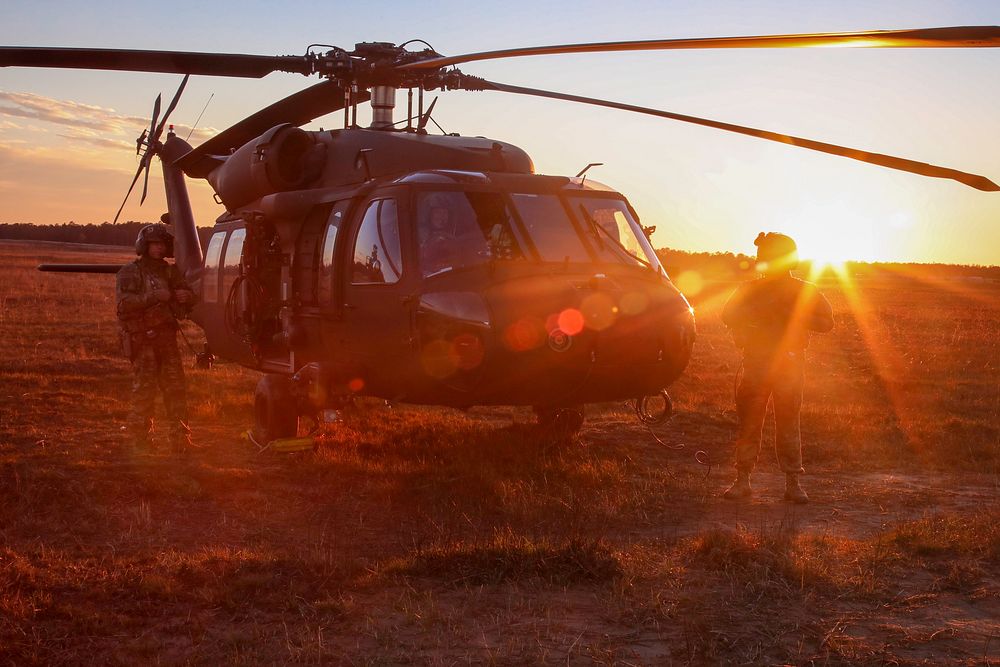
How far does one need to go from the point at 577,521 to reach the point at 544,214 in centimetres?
263

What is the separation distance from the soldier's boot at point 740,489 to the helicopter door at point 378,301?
297cm

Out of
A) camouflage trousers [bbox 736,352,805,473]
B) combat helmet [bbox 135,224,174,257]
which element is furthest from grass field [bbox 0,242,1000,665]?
combat helmet [bbox 135,224,174,257]

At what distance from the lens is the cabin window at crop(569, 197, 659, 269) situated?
7934 mm

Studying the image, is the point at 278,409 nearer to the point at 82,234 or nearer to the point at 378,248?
the point at 378,248

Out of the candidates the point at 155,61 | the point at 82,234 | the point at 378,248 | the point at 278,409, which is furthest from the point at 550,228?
the point at 82,234

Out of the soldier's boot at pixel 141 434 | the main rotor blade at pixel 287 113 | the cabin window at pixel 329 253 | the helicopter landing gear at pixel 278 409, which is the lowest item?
the soldier's boot at pixel 141 434

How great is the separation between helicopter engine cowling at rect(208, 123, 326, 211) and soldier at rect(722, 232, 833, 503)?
4284 millimetres

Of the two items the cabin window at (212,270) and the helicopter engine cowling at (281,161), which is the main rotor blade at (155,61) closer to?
the helicopter engine cowling at (281,161)

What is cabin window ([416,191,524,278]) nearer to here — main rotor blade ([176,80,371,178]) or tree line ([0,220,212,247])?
main rotor blade ([176,80,371,178])

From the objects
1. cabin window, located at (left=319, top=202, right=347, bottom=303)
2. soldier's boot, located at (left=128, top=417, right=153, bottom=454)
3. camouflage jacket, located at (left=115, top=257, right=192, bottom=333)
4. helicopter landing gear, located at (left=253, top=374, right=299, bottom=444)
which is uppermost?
cabin window, located at (left=319, top=202, right=347, bottom=303)

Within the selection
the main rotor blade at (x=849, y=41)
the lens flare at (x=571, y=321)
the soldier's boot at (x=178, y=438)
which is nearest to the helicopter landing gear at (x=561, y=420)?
the lens flare at (x=571, y=321)

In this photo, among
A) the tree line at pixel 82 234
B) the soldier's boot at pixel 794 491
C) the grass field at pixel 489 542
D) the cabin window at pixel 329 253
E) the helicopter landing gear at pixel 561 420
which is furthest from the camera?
the tree line at pixel 82 234

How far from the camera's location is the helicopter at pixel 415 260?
6953mm

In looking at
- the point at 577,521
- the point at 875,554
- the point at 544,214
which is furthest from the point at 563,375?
the point at 875,554
